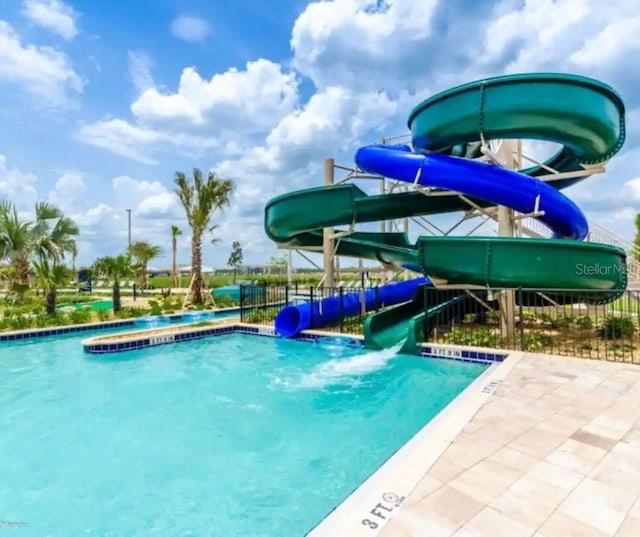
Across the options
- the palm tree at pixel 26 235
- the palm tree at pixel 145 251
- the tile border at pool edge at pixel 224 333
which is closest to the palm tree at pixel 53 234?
the palm tree at pixel 26 235

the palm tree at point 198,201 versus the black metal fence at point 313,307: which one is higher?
the palm tree at point 198,201

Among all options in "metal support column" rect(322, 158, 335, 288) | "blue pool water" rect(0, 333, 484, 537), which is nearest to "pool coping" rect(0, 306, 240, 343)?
"blue pool water" rect(0, 333, 484, 537)

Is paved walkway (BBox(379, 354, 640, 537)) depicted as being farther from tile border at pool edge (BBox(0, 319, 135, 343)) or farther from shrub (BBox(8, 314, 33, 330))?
shrub (BBox(8, 314, 33, 330))

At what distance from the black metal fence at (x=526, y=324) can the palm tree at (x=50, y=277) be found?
639 cm

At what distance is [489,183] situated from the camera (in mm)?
8344

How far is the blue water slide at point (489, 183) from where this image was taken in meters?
8.29

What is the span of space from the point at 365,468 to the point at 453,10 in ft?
29.9

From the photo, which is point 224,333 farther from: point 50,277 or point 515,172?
point 515,172

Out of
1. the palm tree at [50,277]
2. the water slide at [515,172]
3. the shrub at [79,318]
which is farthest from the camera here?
the palm tree at [50,277]

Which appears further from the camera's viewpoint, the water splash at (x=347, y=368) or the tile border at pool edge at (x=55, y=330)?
the tile border at pool edge at (x=55, y=330)

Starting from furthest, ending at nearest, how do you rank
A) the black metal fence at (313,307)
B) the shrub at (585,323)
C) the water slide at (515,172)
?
the black metal fence at (313,307) < the shrub at (585,323) < the water slide at (515,172)

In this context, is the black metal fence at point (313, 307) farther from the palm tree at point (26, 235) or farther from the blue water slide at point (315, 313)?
the palm tree at point (26, 235)

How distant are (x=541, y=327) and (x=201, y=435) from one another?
9.22 meters

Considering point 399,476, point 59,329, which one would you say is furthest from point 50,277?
point 399,476
